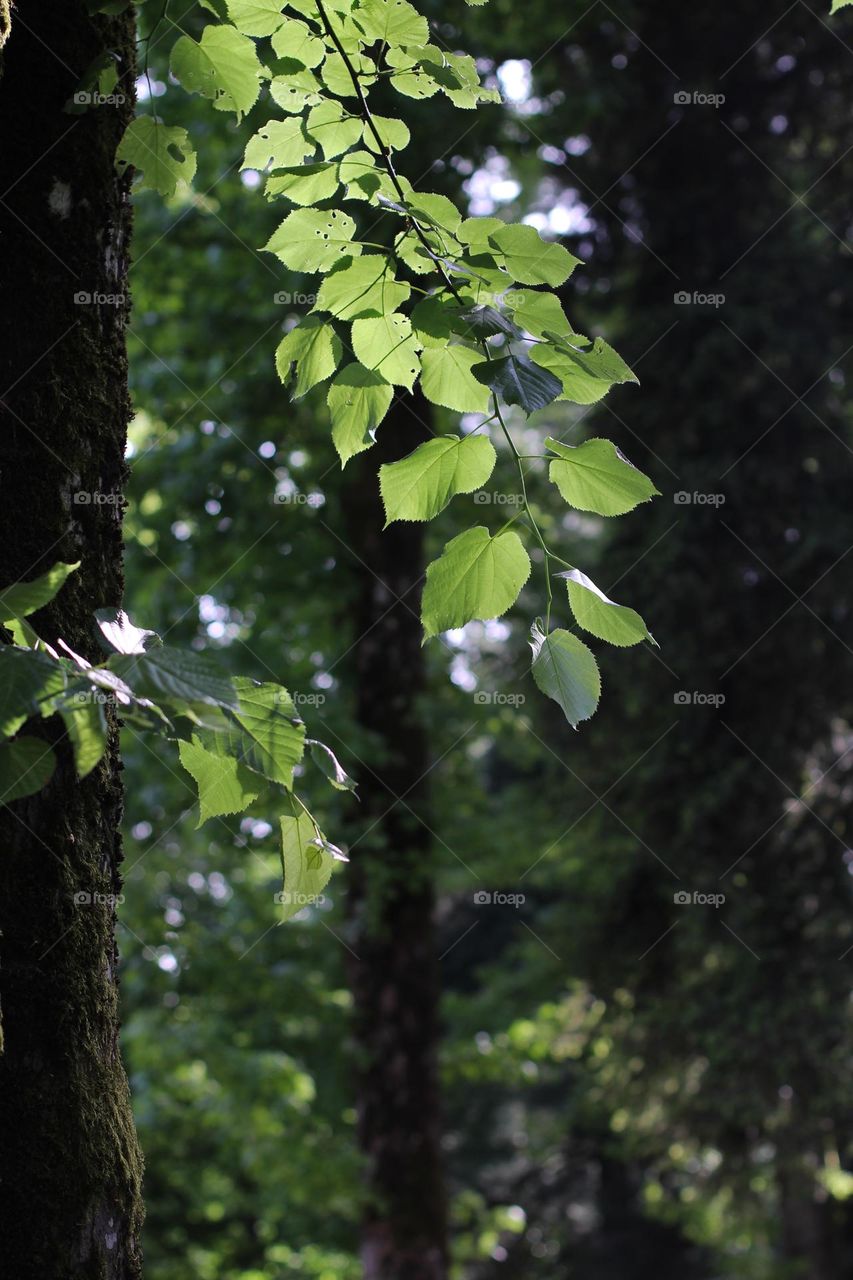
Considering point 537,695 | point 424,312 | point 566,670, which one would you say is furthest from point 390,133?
point 537,695

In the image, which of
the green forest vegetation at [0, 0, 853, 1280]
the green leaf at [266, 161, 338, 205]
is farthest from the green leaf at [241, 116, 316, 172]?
the green forest vegetation at [0, 0, 853, 1280]

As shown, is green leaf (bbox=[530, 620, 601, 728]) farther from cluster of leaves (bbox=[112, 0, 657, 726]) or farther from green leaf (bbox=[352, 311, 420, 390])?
green leaf (bbox=[352, 311, 420, 390])

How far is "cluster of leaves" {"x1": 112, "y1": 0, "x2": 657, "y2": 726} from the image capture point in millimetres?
1261

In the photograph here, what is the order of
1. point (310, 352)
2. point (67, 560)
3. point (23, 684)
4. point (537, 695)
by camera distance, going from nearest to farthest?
point (23, 684), point (67, 560), point (310, 352), point (537, 695)

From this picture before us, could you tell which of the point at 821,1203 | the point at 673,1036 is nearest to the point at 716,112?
the point at 673,1036

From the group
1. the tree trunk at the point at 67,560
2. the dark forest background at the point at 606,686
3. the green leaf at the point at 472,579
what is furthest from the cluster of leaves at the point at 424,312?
the dark forest background at the point at 606,686

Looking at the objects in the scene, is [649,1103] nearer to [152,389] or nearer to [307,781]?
[307,781]

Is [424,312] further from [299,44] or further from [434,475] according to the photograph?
[299,44]

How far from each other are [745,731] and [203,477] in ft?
13.0

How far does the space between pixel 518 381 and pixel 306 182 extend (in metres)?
0.45

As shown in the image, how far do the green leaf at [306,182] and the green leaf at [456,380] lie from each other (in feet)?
0.73

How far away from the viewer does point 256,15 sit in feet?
4.89

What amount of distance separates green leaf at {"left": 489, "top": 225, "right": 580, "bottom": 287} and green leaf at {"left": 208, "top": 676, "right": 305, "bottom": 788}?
1.80 feet

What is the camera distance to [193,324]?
6.45 meters
